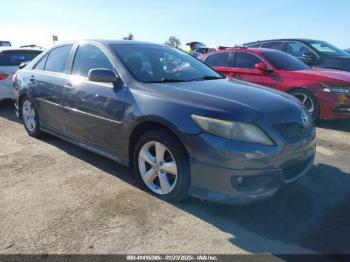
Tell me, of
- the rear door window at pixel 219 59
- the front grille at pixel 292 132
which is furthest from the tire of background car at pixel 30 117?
the rear door window at pixel 219 59

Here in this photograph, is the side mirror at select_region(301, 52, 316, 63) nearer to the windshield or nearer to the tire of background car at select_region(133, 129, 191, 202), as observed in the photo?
the windshield

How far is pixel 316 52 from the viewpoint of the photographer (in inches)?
372

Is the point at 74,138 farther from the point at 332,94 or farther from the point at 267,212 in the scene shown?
the point at 332,94

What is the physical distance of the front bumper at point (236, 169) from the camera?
118 inches

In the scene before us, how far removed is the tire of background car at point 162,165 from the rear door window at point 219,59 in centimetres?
516

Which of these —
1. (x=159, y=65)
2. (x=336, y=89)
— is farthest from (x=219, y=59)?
(x=159, y=65)

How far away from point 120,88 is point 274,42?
293 inches

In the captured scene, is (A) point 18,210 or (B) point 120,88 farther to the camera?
(B) point 120,88

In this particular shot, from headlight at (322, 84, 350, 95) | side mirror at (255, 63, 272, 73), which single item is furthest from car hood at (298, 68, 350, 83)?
side mirror at (255, 63, 272, 73)

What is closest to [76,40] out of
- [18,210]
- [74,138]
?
[74,138]

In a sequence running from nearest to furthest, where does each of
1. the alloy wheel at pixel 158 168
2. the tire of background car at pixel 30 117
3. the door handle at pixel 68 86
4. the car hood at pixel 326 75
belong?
the alloy wheel at pixel 158 168 → the door handle at pixel 68 86 → the tire of background car at pixel 30 117 → the car hood at pixel 326 75

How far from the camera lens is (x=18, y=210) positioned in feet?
11.2

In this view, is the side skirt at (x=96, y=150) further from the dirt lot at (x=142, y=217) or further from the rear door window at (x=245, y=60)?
the rear door window at (x=245, y=60)

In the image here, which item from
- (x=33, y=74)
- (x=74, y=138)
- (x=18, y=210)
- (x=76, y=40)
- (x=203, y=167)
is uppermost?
(x=76, y=40)
